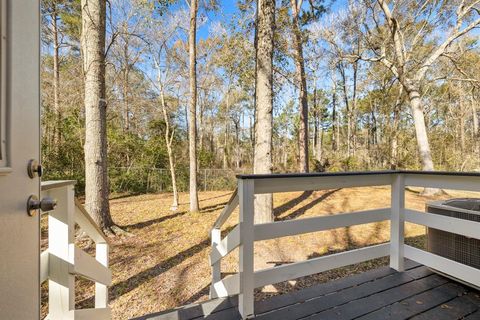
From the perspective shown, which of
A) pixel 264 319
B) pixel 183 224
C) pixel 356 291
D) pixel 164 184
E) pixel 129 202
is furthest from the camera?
pixel 164 184

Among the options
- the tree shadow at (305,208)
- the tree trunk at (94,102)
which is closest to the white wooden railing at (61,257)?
the tree trunk at (94,102)

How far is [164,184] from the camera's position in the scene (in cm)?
1025

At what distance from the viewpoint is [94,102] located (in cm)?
405

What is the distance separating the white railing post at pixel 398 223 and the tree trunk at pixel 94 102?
4.24 metres

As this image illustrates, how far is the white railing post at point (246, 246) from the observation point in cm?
157

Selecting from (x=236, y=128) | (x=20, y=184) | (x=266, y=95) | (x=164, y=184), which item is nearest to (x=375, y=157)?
(x=236, y=128)

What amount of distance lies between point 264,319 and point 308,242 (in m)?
2.90

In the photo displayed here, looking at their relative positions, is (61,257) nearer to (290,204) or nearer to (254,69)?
(254,69)

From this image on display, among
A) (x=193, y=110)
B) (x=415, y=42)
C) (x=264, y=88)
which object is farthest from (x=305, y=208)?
(x=415, y=42)

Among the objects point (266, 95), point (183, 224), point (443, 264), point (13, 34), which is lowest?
point (183, 224)

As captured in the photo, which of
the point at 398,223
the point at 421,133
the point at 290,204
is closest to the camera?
the point at 398,223

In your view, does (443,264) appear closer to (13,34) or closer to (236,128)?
(13,34)

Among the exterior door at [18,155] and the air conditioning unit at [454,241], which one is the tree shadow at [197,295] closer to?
the exterior door at [18,155]

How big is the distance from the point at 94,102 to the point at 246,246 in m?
3.82
